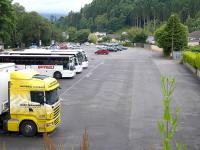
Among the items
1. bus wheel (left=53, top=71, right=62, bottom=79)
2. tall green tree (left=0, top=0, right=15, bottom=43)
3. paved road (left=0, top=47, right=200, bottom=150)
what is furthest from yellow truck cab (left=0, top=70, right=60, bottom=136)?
tall green tree (left=0, top=0, right=15, bottom=43)

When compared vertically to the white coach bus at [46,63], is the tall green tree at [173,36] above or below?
above

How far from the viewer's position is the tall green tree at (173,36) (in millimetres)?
72438

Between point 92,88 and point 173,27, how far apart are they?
40.8 meters

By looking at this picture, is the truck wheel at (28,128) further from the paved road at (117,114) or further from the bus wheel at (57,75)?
the bus wheel at (57,75)

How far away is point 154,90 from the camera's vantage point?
34094mm

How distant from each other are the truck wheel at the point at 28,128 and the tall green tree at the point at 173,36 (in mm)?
56019

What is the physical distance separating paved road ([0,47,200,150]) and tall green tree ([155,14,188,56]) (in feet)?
104

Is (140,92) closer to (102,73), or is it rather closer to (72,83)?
(72,83)

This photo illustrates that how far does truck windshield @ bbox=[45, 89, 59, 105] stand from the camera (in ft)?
60.5

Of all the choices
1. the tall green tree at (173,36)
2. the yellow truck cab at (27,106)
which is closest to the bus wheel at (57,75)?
the yellow truck cab at (27,106)

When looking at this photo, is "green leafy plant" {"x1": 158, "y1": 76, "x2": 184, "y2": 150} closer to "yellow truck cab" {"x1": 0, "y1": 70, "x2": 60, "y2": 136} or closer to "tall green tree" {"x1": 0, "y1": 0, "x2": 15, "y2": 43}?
"yellow truck cab" {"x1": 0, "y1": 70, "x2": 60, "y2": 136}

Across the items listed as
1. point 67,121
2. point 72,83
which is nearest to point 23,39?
point 72,83

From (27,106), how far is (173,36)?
2236 inches

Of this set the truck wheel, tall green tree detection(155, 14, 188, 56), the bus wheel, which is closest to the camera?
the truck wheel
